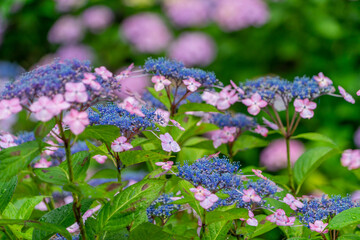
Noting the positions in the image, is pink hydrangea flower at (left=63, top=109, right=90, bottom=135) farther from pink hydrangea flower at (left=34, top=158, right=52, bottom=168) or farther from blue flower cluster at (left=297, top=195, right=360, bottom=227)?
pink hydrangea flower at (left=34, top=158, right=52, bottom=168)

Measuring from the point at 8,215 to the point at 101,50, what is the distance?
357cm

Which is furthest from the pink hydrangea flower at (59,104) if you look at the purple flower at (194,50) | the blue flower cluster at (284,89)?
the purple flower at (194,50)

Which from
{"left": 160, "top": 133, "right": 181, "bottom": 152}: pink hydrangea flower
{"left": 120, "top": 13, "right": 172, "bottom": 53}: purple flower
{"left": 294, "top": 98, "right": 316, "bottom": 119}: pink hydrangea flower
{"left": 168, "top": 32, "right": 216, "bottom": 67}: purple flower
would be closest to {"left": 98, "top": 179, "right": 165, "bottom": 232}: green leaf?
{"left": 160, "top": 133, "right": 181, "bottom": 152}: pink hydrangea flower

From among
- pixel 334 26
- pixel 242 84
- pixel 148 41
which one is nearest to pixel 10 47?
pixel 148 41

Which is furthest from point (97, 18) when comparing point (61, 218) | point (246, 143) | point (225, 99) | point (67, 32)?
point (61, 218)

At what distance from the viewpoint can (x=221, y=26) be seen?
4160 millimetres

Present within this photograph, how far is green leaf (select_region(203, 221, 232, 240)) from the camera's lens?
1039 mm

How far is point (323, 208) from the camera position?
1.06 metres

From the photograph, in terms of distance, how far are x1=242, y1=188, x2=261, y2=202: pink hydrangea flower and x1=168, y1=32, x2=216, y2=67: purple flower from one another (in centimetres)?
304

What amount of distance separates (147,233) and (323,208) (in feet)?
1.34

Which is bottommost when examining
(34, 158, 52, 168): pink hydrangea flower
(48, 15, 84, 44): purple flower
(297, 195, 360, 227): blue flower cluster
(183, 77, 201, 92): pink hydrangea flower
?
(48, 15, 84, 44): purple flower

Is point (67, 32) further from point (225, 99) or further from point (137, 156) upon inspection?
point (137, 156)

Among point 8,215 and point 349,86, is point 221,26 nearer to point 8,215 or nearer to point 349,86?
point 349,86

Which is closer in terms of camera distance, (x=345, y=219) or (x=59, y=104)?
(x=59, y=104)
